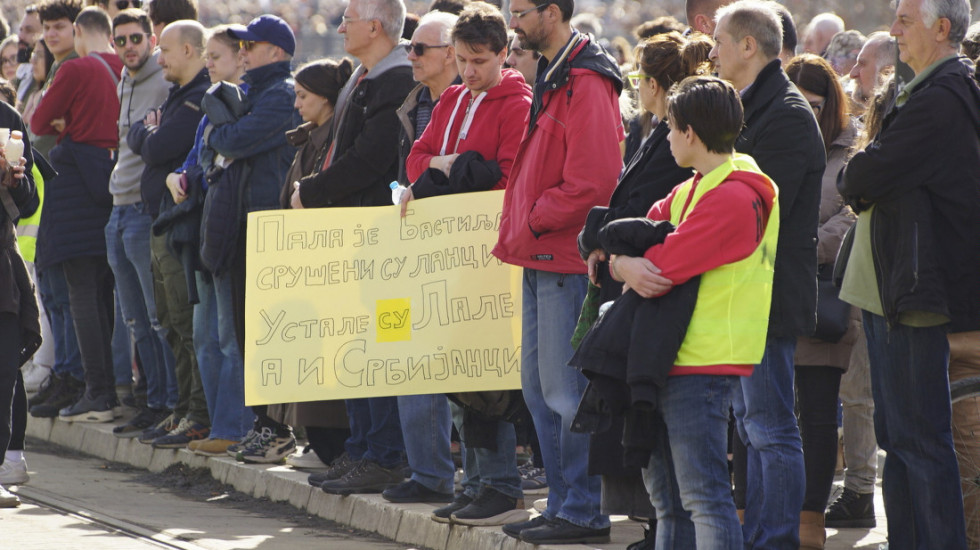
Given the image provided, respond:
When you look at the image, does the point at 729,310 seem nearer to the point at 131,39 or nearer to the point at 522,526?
the point at 522,526

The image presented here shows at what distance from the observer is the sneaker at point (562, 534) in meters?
5.76

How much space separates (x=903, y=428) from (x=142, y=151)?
531cm

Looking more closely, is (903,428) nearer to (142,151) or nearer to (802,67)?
(802,67)

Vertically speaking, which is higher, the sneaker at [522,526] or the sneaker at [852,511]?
the sneaker at [852,511]

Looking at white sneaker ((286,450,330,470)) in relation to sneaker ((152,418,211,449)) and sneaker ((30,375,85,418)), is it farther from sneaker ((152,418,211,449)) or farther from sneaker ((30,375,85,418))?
sneaker ((30,375,85,418))

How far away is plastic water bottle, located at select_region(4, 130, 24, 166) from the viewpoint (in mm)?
7254

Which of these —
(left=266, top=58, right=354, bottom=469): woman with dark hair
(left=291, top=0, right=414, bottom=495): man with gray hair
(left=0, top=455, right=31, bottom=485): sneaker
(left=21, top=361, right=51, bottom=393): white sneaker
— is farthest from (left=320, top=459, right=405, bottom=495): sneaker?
(left=21, top=361, right=51, bottom=393): white sneaker

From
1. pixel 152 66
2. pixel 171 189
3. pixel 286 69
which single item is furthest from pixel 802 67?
pixel 152 66

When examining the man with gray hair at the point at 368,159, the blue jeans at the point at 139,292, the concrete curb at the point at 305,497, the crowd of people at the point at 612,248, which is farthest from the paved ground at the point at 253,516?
the blue jeans at the point at 139,292

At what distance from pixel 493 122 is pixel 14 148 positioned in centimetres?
258

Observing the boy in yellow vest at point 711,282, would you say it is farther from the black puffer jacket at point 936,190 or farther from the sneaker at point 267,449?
the sneaker at point 267,449

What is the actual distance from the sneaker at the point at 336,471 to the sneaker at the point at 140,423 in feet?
7.57

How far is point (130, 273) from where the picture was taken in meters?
9.44

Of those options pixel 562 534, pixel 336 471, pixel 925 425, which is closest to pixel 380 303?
pixel 336 471
